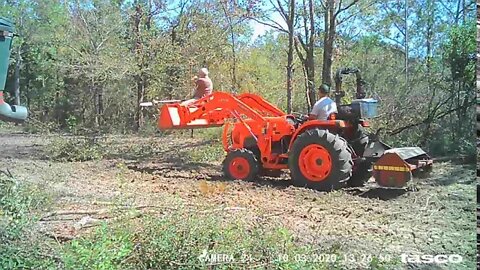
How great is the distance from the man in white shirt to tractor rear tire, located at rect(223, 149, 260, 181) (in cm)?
36

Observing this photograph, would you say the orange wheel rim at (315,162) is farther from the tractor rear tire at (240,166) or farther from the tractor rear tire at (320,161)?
the tractor rear tire at (240,166)

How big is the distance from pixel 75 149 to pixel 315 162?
3.75 ft

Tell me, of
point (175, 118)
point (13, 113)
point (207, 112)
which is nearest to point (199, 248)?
point (175, 118)

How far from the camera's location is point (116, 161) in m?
2.77

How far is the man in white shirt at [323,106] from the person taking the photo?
9.42ft

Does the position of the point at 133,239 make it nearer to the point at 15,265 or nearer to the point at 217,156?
the point at 15,265

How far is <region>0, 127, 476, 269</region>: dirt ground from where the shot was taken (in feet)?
8.30

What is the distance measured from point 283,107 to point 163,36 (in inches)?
26.5

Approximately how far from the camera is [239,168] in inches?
121

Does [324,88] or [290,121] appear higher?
[324,88]

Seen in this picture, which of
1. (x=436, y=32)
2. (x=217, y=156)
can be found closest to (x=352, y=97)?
(x=436, y=32)

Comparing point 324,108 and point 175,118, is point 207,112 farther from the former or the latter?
point 324,108

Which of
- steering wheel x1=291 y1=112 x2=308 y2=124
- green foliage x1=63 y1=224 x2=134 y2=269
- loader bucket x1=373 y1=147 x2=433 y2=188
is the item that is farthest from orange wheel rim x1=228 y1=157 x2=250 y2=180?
green foliage x1=63 y1=224 x2=134 y2=269

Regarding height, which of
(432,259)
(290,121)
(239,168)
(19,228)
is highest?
(290,121)
